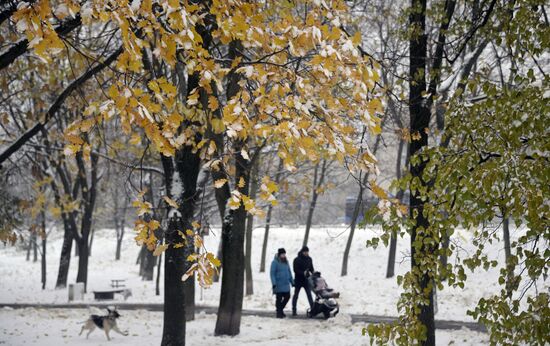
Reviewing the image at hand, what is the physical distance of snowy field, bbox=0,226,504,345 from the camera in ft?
38.9

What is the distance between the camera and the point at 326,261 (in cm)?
3011

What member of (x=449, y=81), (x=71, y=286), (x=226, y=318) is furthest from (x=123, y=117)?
(x=71, y=286)

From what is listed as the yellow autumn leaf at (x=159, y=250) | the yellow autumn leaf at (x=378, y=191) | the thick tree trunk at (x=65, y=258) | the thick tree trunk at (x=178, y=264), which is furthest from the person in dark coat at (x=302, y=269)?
the thick tree trunk at (x=65, y=258)

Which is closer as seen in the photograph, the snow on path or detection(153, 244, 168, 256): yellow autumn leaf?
detection(153, 244, 168, 256): yellow autumn leaf

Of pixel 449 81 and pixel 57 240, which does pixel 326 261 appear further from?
pixel 57 240

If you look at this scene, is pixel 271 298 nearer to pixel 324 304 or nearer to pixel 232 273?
pixel 324 304

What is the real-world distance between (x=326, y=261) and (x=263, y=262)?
374cm

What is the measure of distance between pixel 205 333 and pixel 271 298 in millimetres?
8639

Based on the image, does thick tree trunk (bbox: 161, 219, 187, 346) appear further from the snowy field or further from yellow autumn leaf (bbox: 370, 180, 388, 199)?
yellow autumn leaf (bbox: 370, 180, 388, 199)

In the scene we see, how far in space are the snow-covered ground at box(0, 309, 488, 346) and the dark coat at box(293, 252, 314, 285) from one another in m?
1.61

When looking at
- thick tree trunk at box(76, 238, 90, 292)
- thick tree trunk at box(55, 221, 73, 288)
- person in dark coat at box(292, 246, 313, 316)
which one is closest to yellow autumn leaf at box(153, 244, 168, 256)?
person in dark coat at box(292, 246, 313, 316)

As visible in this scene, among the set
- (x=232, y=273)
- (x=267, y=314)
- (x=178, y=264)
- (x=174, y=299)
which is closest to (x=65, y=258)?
(x=267, y=314)

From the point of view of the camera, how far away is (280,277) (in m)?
15.0

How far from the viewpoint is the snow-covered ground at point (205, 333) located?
36.8 ft
